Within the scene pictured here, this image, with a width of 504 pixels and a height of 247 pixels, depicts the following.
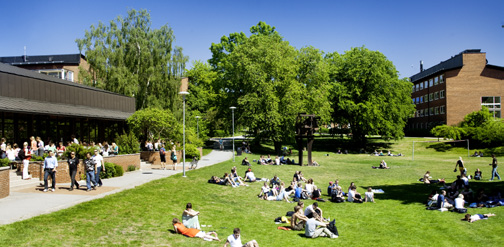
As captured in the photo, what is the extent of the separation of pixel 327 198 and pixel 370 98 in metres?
36.6

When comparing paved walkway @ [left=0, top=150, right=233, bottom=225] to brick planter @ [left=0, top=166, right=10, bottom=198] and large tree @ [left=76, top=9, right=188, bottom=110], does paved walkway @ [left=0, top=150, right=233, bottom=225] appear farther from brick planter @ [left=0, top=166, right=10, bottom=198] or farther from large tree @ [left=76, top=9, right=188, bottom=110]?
large tree @ [left=76, top=9, right=188, bottom=110]

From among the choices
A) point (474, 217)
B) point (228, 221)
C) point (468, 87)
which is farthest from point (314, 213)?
point (468, 87)

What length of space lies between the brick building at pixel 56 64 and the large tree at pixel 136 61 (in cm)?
888

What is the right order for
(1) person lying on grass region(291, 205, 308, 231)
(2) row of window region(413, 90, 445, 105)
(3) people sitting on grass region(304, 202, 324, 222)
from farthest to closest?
(2) row of window region(413, 90, 445, 105)
(3) people sitting on grass region(304, 202, 324, 222)
(1) person lying on grass region(291, 205, 308, 231)

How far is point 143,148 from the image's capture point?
32.8 meters

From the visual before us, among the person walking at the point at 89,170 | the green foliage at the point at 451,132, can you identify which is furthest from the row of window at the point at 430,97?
the person walking at the point at 89,170

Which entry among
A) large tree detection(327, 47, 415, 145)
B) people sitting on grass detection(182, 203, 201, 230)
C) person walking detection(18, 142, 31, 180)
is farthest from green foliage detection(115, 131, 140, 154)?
large tree detection(327, 47, 415, 145)

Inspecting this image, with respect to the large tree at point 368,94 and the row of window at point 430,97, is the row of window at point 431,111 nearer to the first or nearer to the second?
the row of window at point 430,97

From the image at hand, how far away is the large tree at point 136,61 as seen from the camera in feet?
142

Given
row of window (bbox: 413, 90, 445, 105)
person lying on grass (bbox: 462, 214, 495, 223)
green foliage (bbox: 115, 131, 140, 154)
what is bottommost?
person lying on grass (bbox: 462, 214, 495, 223)

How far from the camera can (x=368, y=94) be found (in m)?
54.6

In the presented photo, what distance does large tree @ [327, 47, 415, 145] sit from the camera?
175 ft

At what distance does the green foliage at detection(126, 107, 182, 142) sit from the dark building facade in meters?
1.41

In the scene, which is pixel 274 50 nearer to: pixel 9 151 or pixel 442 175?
pixel 442 175
